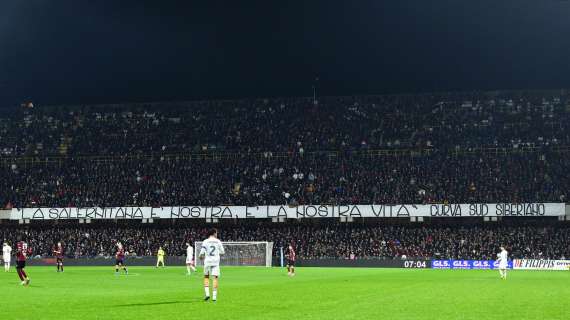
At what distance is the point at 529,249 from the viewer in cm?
6825

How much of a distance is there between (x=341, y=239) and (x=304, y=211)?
4.78 meters

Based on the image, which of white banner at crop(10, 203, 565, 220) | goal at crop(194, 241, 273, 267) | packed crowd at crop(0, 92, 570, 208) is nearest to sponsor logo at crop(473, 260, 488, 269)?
white banner at crop(10, 203, 565, 220)

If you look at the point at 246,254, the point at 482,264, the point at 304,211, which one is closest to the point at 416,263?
the point at 482,264

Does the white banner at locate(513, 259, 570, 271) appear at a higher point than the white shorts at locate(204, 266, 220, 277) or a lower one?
lower

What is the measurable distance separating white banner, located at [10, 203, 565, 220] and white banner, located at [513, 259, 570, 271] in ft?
22.7

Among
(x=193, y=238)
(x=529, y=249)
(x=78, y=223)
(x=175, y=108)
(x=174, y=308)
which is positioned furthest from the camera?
(x=175, y=108)

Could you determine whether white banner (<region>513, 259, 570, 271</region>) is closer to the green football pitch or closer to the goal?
the goal

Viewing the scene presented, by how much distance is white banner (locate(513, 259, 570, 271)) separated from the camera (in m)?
64.6

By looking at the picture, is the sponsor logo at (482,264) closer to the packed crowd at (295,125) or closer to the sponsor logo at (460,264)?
the sponsor logo at (460,264)

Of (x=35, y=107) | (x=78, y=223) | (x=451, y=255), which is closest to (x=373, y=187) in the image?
(x=451, y=255)

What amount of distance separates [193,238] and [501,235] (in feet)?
92.9

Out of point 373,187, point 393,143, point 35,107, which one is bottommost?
point 373,187

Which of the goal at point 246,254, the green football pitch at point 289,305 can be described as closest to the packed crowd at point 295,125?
the goal at point 246,254

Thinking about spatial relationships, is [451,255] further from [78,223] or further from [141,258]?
[78,223]
